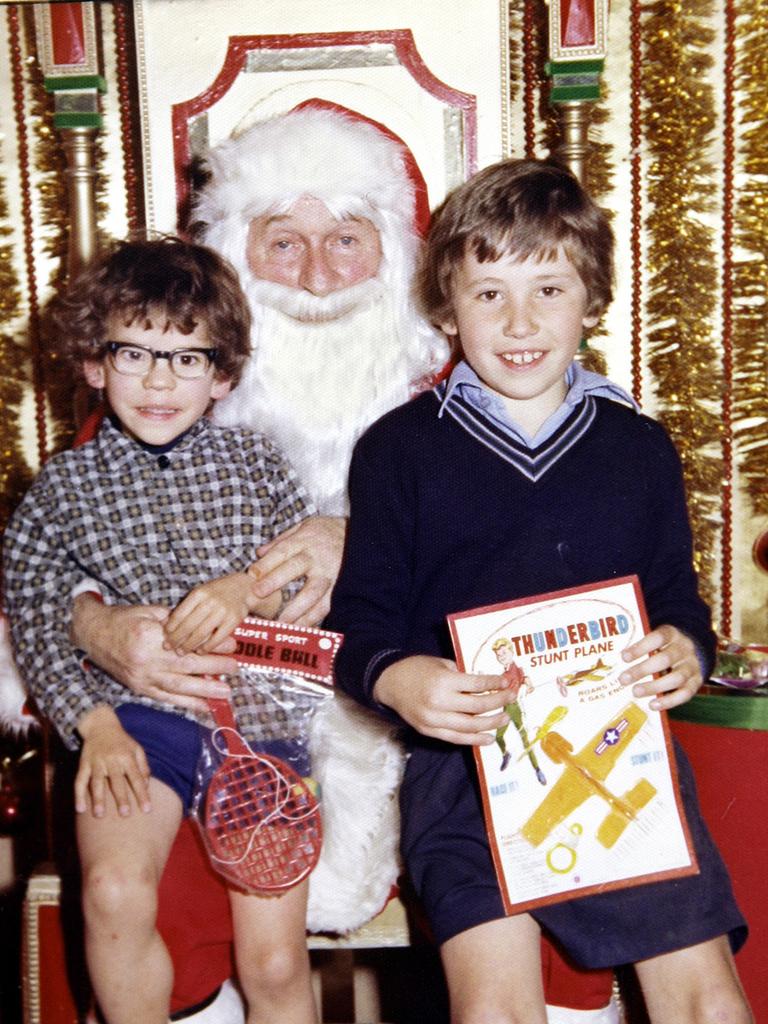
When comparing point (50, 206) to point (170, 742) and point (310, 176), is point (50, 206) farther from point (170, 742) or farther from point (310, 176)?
point (170, 742)

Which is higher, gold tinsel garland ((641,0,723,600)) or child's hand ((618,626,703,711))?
gold tinsel garland ((641,0,723,600))

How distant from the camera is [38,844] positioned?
2352 millimetres

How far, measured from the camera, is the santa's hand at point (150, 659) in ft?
5.02

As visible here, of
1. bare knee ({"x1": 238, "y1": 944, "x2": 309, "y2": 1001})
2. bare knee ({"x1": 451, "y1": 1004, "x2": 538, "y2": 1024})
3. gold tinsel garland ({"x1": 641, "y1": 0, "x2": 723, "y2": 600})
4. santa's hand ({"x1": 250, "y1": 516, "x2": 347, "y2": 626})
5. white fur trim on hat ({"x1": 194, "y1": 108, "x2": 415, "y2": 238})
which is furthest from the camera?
gold tinsel garland ({"x1": 641, "y1": 0, "x2": 723, "y2": 600})

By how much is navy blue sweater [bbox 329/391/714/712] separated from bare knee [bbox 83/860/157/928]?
0.36 metres

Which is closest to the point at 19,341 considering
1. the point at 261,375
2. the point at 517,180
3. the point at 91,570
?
the point at 261,375

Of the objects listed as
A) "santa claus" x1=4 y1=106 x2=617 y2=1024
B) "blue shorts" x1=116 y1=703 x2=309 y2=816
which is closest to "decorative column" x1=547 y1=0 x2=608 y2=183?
"santa claus" x1=4 y1=106 x2=617 y2=1024

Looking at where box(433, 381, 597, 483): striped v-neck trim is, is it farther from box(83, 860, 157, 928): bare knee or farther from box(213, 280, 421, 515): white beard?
box(83, 860, 157, 928): bare knee

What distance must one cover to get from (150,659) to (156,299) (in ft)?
1.65

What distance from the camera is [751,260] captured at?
86.0 inches

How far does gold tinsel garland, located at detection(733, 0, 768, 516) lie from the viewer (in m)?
2.13

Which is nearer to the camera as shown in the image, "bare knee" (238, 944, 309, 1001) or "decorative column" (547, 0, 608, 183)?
"bare knee" (238, 944, 309, 1001)

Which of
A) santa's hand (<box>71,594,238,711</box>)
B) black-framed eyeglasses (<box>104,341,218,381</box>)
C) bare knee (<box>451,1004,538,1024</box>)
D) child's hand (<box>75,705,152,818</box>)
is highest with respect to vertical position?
black-framed eyeglasses (<box>104,341,218,381</box>)

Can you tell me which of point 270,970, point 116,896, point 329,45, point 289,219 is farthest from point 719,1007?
point 329,45
